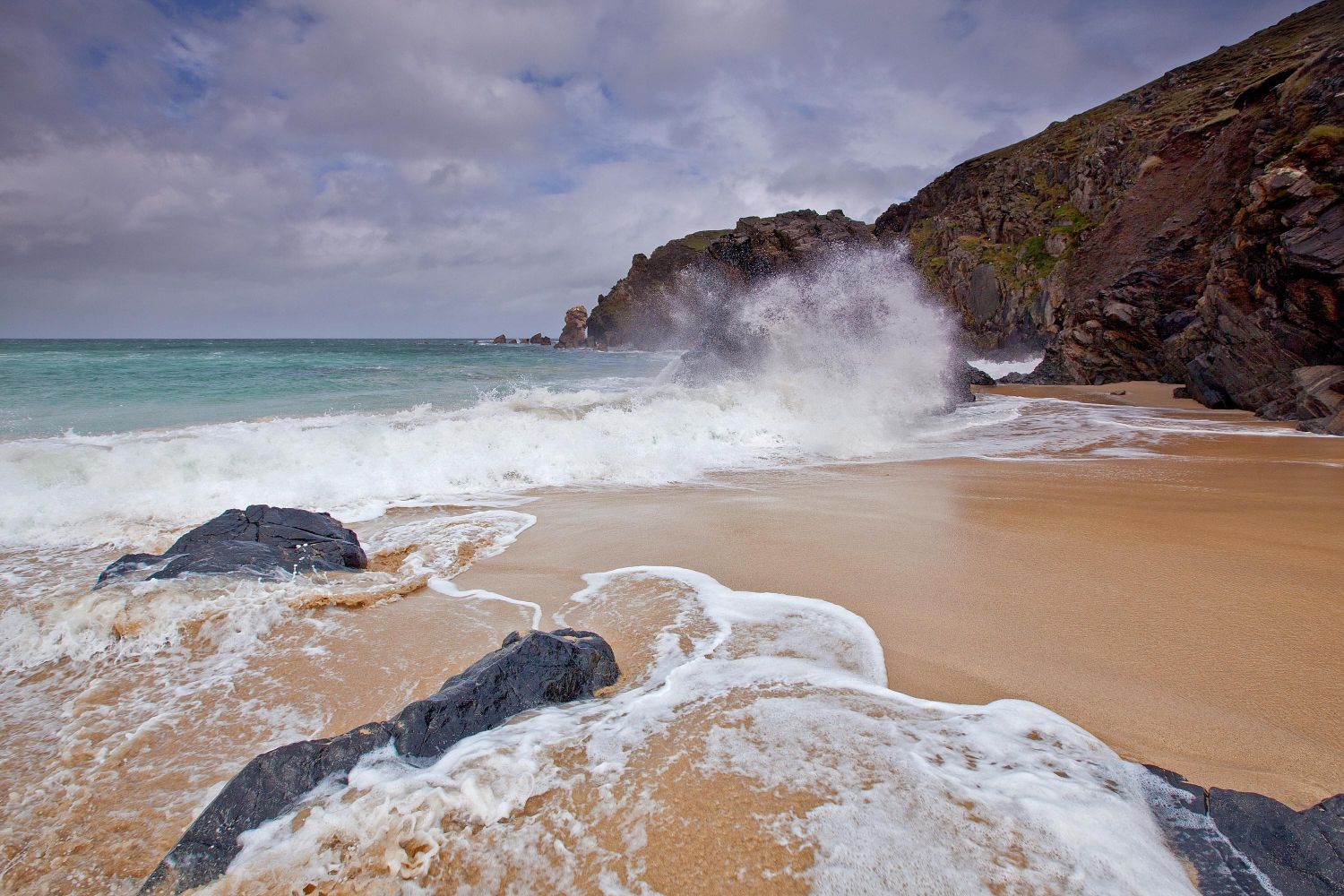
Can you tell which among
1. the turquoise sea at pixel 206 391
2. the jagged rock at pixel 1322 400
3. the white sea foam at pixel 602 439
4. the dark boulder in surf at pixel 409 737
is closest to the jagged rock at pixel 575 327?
the turquoise sea at pixel 206 391

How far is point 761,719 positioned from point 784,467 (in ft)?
19.4

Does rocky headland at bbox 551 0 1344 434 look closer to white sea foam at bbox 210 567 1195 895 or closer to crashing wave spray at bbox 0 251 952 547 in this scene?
crashing wave spray at bbox 0 251 952 547

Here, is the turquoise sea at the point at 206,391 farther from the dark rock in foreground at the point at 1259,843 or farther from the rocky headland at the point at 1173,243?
the dark rock in foreground at the point at 1259,843

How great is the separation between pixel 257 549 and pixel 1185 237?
23.0m

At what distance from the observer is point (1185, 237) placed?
17016mm

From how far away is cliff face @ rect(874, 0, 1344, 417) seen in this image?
1055 centimetres

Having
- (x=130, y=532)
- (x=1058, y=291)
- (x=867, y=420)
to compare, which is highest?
(x=1058, y=291)

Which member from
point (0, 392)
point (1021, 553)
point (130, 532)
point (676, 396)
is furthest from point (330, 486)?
point (0, 392)

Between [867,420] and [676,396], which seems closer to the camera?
[867,420]

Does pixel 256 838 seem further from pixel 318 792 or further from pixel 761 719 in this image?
pixel 761 719

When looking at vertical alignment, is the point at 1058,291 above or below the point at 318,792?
above

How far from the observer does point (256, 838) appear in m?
1.68

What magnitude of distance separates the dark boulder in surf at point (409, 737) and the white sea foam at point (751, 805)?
7 cm

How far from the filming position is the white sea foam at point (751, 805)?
1527mm
